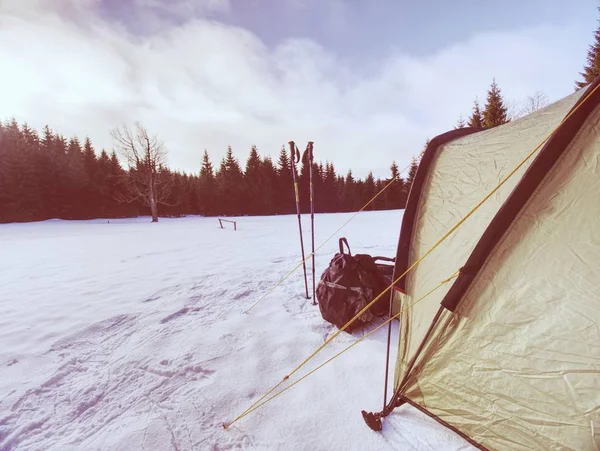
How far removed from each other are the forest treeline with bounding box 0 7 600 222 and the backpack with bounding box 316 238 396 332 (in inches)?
944

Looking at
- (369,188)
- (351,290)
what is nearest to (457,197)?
(351,290)

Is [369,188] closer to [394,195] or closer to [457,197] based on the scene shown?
[394,195]

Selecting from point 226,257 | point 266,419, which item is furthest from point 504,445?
point 226,257

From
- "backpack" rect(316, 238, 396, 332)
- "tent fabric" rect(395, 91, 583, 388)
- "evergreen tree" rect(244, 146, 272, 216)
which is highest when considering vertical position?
"evergreen tree" rect(244, 146, 272, 216)

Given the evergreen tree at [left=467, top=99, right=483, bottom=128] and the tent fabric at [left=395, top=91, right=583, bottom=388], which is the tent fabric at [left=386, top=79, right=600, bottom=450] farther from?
the evergreen tree at [left=467, top=99, right=483, bottom=128]

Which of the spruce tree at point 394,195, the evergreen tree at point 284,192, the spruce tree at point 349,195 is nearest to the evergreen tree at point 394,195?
the spruce tree at point 394,195

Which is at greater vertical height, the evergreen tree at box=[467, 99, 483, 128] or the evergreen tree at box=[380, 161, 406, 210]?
the evergreen tree at box=[467, 99, 483, 128]

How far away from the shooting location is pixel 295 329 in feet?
11.5

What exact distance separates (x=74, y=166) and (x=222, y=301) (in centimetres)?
3805

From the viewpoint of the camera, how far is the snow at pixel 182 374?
2.01m

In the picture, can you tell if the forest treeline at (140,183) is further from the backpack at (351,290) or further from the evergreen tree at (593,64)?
the backpack at (351,290)

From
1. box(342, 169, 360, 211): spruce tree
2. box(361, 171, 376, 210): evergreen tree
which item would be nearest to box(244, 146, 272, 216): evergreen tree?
box(342, 169, 360, 211): spruce tree

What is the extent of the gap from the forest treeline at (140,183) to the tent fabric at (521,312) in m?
24.8

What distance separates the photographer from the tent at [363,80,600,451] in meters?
1.44
